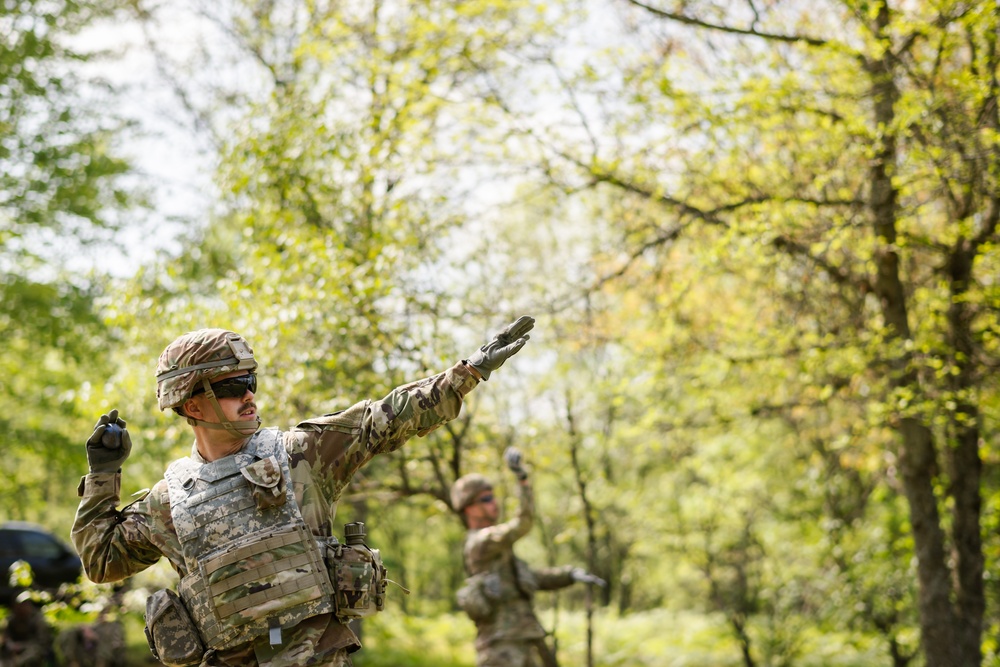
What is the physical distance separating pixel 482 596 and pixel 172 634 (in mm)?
4560

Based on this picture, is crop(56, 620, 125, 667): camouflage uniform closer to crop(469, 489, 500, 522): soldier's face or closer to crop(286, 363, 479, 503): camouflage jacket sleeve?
crop(469, 489, 500, 522): soldier's face

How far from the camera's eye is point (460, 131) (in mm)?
9883

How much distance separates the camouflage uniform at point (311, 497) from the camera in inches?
142

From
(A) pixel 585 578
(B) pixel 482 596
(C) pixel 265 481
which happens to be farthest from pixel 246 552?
(B) pixel 482 596

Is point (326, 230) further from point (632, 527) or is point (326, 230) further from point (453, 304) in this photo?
point (632, 527)

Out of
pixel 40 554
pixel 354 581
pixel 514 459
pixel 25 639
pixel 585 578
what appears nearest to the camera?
pixel 354 581

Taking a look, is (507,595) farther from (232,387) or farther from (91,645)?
(91,645)

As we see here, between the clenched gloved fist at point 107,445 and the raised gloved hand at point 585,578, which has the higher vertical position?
the clenched gloved fist at point 107,445

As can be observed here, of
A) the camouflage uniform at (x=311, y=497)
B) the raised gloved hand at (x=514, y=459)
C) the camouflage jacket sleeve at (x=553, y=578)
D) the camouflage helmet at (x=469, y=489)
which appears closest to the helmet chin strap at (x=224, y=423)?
the camouflage uniform at (x=311, y=497)

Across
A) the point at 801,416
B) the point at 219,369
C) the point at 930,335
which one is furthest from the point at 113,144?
the point at 219,369

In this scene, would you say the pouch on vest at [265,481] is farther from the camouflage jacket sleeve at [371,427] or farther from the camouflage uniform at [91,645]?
the camouflage uniform at [91,645]

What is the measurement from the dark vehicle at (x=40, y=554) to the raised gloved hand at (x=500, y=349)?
616 inches

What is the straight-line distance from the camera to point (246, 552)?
355 centimetres

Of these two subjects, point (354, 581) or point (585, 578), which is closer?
point (354, 581)
